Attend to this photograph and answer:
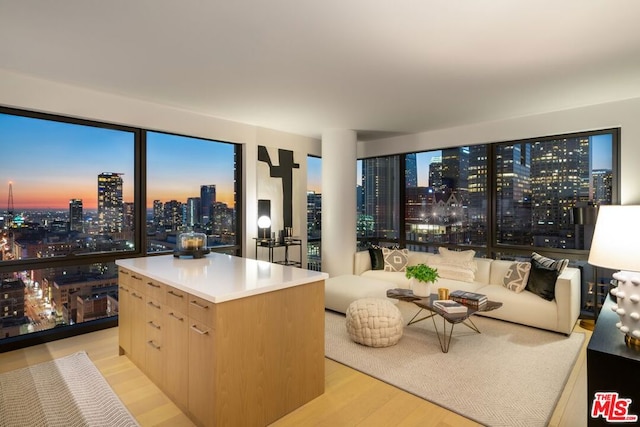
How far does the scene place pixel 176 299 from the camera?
222cm

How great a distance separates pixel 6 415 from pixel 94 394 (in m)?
0.49

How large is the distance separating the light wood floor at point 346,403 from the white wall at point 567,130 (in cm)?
233

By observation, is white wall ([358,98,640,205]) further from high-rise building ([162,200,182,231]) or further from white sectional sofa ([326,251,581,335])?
high-rise building ([162,200,182,231])

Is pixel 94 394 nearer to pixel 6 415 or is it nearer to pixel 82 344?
pixel 6 415

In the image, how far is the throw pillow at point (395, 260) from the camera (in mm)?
5227

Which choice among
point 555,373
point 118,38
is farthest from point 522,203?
point 118,38

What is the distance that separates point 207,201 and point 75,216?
1583mm

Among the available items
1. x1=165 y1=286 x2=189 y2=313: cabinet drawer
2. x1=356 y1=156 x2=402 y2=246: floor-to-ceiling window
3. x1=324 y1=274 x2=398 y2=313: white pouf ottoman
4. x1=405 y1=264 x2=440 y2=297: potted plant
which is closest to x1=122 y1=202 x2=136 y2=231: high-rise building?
x1=165 y1=286 x2=189 y2=313: cabinet drawer

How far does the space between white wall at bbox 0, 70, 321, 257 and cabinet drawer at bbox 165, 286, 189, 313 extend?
255cm

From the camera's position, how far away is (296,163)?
19.0 ft

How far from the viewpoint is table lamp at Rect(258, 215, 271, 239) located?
17.1 ft

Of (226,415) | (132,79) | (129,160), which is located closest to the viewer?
(226,415)

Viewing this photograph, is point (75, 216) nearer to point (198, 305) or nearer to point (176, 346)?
point (176, 346)

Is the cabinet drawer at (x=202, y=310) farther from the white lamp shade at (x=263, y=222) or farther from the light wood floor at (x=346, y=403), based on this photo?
the white lamp shade at (x=263, y=222)
